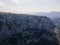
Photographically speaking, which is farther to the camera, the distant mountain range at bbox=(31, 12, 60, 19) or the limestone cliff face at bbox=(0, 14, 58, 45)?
the distant mountain range at bbox=(31, 12, 60, 19)

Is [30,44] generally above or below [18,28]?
below

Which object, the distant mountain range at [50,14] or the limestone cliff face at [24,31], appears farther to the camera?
the distant mountain range at [50,14]

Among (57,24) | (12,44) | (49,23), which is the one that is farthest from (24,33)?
(57,24)

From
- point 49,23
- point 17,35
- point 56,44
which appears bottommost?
point 56,44

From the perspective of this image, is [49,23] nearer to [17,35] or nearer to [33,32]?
[33,32]

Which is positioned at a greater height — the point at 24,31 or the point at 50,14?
the point at 50,14

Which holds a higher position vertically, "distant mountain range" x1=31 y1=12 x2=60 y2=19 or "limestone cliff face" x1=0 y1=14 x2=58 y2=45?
"distant mountain range" x1=31 y1=12 x2=60 y2=19

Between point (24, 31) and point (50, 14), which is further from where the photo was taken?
point (50, 14)

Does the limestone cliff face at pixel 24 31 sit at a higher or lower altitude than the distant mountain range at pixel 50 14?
lower
